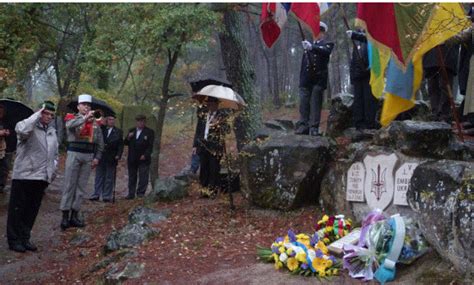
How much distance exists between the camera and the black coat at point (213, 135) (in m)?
7.73

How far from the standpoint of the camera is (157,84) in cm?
2397

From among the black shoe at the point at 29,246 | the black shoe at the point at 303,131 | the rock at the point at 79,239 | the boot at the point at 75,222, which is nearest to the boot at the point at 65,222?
the boot at the point at 75,222

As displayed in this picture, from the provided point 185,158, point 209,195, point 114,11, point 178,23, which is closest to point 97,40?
point 114,11

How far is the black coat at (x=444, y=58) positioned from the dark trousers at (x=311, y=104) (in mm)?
1574

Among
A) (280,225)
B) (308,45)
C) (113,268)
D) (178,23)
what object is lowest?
(113,268)

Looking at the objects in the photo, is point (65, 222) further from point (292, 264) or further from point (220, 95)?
point (292, 264)

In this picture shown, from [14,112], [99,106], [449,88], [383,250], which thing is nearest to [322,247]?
[383,250]

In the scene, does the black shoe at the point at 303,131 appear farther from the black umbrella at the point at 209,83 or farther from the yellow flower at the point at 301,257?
the yellow flower at the point at 301,257

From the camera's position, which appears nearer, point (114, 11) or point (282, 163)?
point (282, 163)

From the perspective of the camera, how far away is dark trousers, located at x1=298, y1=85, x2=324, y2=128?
7.71 meters

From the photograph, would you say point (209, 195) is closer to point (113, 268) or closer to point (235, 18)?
point (113, 268)

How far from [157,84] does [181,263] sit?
62.3 ft

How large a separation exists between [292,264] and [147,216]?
3.08 m

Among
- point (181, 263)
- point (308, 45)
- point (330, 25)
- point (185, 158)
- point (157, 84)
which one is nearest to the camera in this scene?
point (181, 263)
